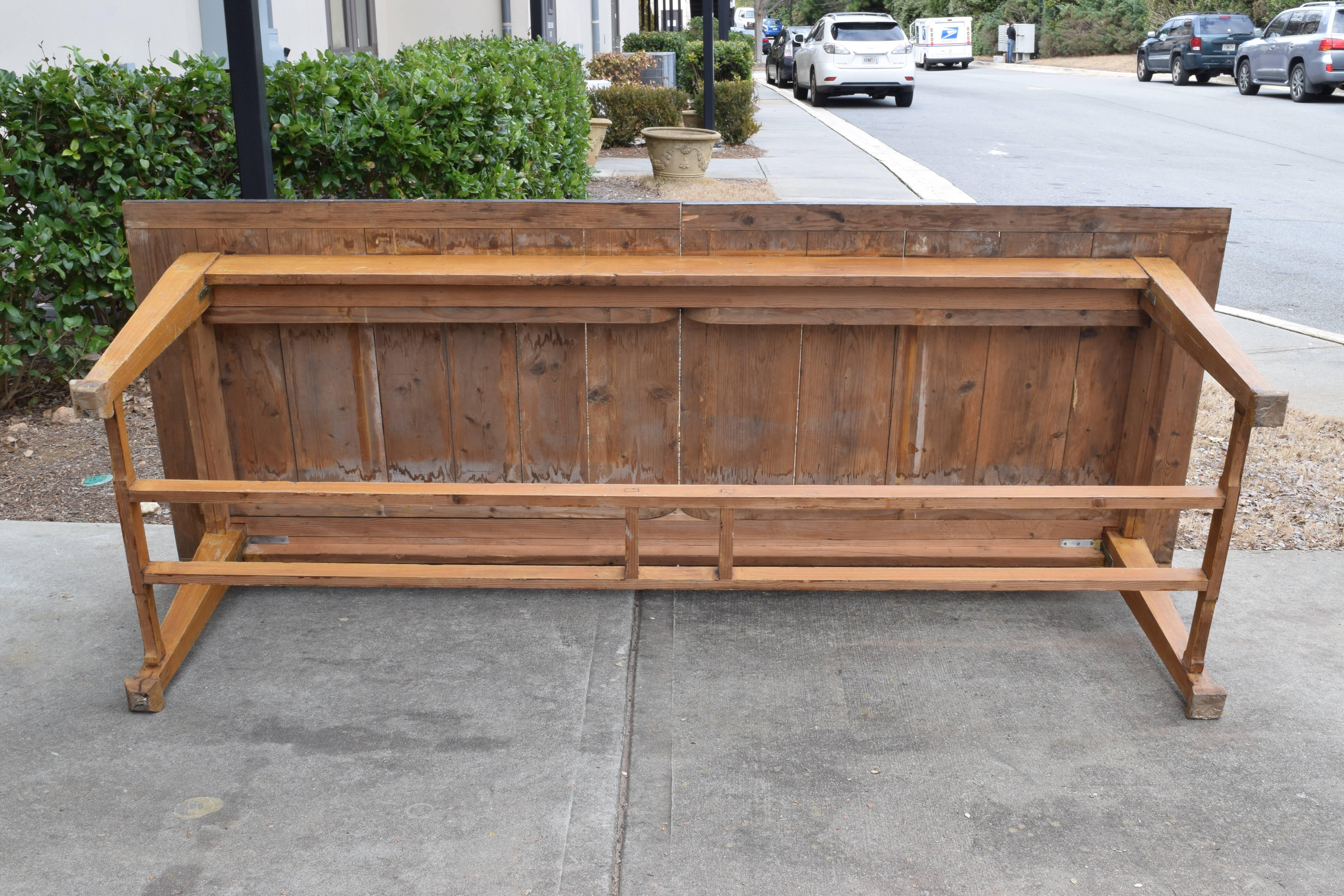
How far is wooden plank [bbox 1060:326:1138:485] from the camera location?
333 cm

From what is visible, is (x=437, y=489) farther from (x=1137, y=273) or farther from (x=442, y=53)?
(x=442, y=53)

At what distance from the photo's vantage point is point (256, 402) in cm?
343

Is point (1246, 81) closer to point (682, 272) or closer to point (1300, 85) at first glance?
point (1300, 85)

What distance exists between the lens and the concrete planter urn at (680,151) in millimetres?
11453

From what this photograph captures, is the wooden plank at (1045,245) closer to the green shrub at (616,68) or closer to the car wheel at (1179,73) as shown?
the green shrub at (616,68)

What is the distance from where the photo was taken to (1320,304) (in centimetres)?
762

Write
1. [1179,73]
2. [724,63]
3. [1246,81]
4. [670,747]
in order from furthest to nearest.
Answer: [1179,73]
[1246,81]
[724,63]
[670,747]

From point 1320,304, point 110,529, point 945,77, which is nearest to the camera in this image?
point 110,529

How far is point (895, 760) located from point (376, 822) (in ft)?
4.05

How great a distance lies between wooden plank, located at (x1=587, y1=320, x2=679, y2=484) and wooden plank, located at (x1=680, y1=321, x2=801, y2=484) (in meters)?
0.04

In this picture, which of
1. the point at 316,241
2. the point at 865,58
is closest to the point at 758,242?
the point at 316,241

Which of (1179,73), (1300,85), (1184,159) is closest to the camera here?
(1184,159)

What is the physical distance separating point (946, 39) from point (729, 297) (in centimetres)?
4359

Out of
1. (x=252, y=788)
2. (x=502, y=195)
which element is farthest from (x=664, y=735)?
(x=502, y=195)
